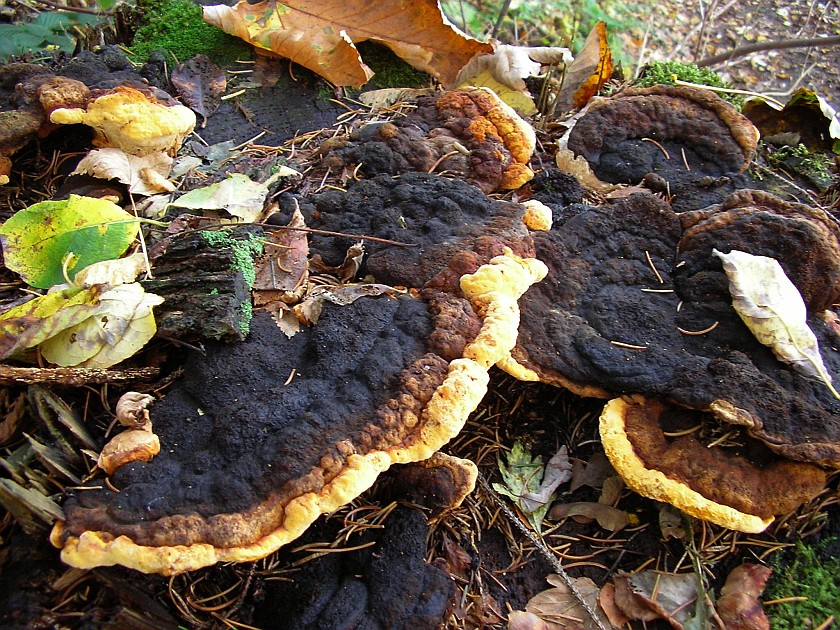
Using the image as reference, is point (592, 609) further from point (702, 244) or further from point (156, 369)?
point (156, 369)

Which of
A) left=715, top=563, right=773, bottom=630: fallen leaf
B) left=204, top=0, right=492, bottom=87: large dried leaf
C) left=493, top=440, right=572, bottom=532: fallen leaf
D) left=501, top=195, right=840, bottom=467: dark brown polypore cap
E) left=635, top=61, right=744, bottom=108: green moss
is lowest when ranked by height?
left=715, top=563, right=773, bottom=630: fallen leaf

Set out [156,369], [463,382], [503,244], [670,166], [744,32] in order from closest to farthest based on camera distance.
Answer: [463,382], [156,369], [503,244], [670,166], [744,32]

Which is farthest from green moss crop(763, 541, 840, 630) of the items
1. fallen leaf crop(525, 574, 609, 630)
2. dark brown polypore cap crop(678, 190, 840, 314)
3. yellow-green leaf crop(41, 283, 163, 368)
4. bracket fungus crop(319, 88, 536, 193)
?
yellow-green leaf crop(41, 283, 163, 368)

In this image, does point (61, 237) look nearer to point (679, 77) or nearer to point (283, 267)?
point (283, 267)

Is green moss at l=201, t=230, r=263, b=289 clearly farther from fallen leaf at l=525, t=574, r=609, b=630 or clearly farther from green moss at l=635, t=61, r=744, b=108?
green moss at l=635, t=61, r=744, b=108

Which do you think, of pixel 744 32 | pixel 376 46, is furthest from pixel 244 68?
pixel 744 32

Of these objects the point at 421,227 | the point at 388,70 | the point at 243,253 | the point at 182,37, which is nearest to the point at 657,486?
the point at 421,227
